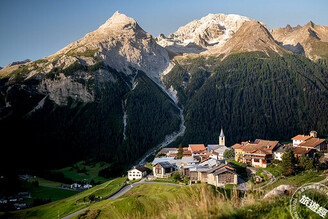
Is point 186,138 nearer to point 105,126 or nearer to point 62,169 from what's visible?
point 105,126

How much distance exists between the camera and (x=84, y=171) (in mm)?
137500

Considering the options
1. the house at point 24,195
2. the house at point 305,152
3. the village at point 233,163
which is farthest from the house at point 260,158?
the house at point 24,195

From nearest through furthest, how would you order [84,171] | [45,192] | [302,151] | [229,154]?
[302,151] → [229,154] → [45,192] → [84,171]

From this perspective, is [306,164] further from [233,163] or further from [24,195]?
[24,195]

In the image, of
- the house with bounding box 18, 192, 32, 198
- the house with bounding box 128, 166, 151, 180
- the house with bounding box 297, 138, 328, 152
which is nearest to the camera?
the house with bounding box 297, 138, 328, 152

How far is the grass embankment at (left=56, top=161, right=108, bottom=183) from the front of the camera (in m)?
123

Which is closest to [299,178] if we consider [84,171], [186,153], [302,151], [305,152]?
[305,152]

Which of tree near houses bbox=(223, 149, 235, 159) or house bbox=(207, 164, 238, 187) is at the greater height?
tree near houses bbox=(223, 149, 235, 159)

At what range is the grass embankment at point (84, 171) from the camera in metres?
123

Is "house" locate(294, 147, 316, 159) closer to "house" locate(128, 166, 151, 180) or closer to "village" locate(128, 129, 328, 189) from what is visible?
"village" locate(128, 129, 328, 189)

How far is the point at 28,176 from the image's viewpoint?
127562mm

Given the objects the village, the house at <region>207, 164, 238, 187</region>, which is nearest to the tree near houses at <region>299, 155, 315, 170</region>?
the village

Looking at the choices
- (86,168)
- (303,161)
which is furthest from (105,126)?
(303,161)

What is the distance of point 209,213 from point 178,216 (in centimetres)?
121
